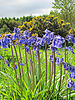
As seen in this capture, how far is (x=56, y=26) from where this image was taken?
1249 cm

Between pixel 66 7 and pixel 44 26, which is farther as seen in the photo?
pixel 66 7

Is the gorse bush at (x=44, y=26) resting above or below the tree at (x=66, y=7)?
below

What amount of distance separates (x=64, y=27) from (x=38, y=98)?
11.3 m

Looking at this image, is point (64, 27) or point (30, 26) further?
point (64, 27)

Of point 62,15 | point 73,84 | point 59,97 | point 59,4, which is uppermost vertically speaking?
point 59,4

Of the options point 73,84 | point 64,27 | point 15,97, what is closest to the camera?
point 73,84

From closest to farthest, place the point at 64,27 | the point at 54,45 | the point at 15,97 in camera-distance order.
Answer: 1. the point at 54,45
2. the point at 15,97
3. the point at 64,27

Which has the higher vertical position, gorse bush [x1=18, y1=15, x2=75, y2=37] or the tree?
the tree

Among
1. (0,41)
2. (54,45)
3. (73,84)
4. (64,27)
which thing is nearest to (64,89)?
(73,84)

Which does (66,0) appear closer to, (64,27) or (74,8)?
(74,8)

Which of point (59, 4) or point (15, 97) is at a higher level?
point (59, 4)

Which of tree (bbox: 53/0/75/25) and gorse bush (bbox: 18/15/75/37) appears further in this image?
tree (bbox: 53/0/75/25)

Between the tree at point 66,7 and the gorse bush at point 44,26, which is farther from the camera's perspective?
the tree at point 66,7

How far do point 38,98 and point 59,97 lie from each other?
1.62 ft
